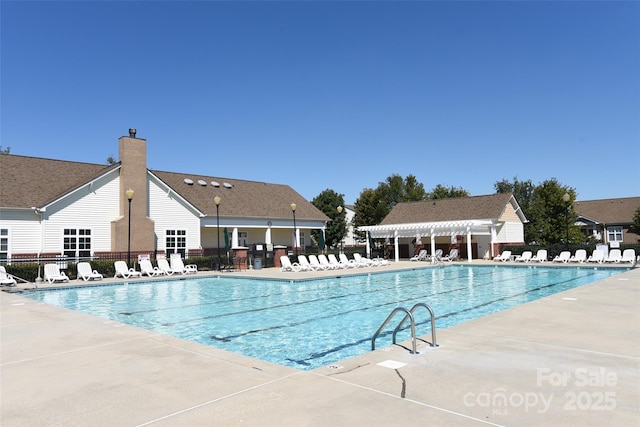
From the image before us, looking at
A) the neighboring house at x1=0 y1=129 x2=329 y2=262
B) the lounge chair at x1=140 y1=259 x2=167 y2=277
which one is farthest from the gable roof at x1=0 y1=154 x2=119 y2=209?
the lounge chair at x1=140 y1=259 x2=167 y2=277

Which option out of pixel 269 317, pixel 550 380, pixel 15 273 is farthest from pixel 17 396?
pixel 15 273

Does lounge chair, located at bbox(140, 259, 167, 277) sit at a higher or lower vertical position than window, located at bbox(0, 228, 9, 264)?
lower

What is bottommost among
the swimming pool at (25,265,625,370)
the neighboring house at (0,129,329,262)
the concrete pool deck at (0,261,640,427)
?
the swimming pool at (25,265,625,370)

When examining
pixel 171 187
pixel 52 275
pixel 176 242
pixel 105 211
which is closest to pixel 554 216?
pixel 176 242

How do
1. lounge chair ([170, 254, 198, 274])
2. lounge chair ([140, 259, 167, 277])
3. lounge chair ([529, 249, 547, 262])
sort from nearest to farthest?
lounge chair ([140, 259, 167, 277])
lounge chair ([170, 254, 198, 274])
lounge chair ([529, 249, 547, 262])

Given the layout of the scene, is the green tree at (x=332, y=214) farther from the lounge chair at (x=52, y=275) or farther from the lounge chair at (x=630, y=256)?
the lounge chair at (x=52, y=275)

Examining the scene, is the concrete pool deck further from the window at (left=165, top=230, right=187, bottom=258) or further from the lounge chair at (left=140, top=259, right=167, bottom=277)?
the window at (left=165, top=230, right=187, bottom=258)

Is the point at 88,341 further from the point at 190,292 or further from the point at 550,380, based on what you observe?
the point at 190,292

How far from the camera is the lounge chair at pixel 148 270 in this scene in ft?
72.1

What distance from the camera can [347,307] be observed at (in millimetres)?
13031

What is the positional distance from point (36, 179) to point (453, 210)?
2913 cm

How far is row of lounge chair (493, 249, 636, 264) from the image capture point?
25328mm

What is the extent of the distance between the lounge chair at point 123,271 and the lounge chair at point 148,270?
1.14ft

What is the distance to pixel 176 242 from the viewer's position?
28.4 meters
